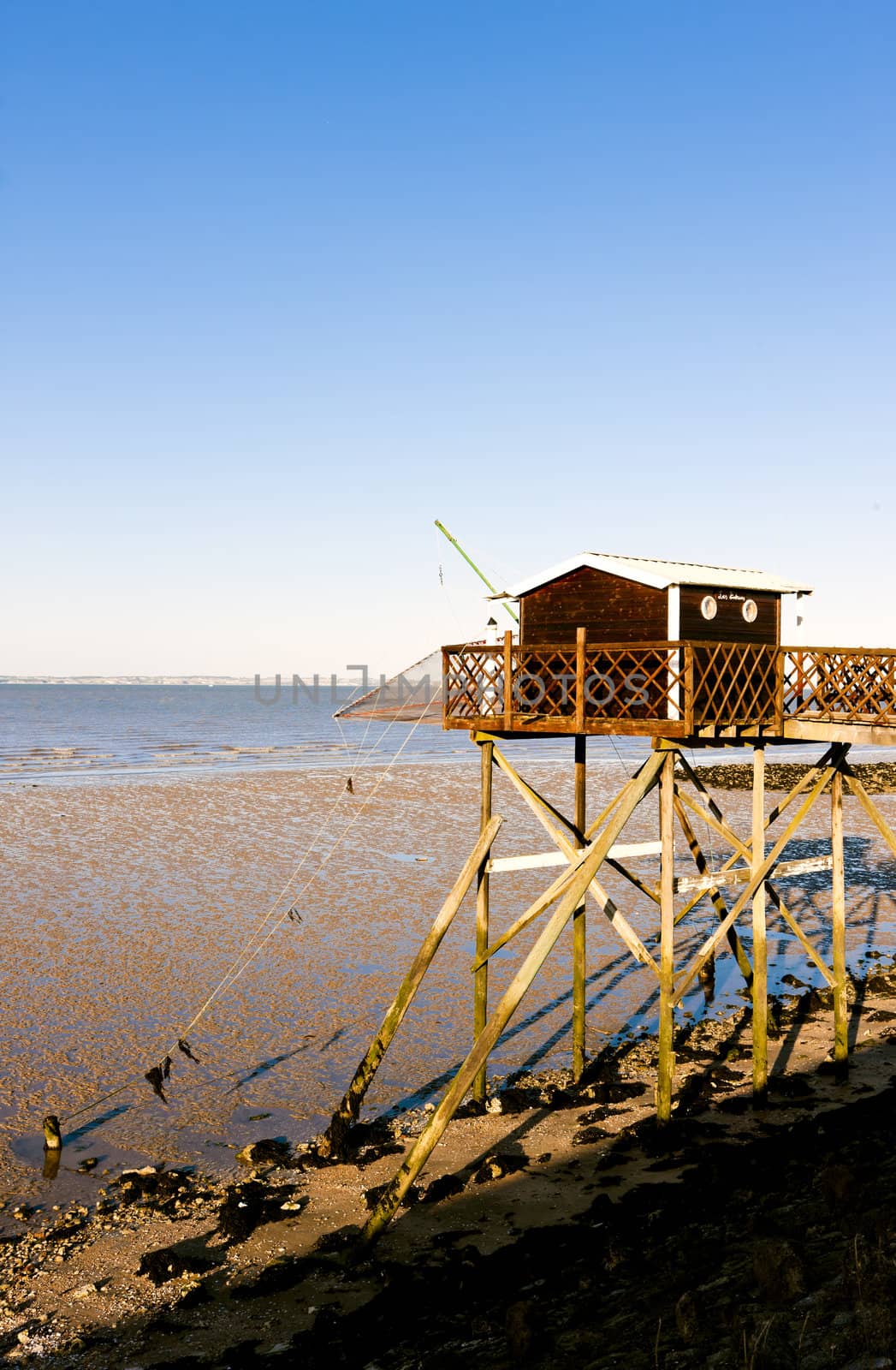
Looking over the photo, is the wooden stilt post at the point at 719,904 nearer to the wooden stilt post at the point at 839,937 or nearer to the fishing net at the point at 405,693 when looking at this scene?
the wooden stilt post at the point at 839,937

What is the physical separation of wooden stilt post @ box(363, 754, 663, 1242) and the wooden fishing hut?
20 millimetres

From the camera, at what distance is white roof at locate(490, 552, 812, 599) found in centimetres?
1636

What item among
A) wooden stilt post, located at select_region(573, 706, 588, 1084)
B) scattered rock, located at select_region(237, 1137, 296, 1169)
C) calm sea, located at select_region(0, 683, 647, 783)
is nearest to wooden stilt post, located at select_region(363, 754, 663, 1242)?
scattered rock, located at select_region(237, 1137, 296, 1169)

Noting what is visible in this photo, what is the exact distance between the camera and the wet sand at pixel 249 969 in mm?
14547

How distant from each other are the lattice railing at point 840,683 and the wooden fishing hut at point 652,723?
30mm

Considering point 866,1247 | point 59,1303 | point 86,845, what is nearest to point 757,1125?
point 866,1247

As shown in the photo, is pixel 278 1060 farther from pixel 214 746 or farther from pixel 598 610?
pixel 214 746

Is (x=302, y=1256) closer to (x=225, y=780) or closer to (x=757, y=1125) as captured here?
(x=757, y=1125)

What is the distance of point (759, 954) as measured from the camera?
14.3 meters

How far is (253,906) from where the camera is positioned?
86.5ft

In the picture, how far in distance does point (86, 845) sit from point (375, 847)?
9488 millimetres

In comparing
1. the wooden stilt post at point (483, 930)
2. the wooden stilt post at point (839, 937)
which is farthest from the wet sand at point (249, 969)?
the wooden stilt post at point (839, 937)

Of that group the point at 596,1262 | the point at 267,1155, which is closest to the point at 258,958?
the point at 267,1155

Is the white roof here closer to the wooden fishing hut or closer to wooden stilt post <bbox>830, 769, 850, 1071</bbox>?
the wooden fishing hut
